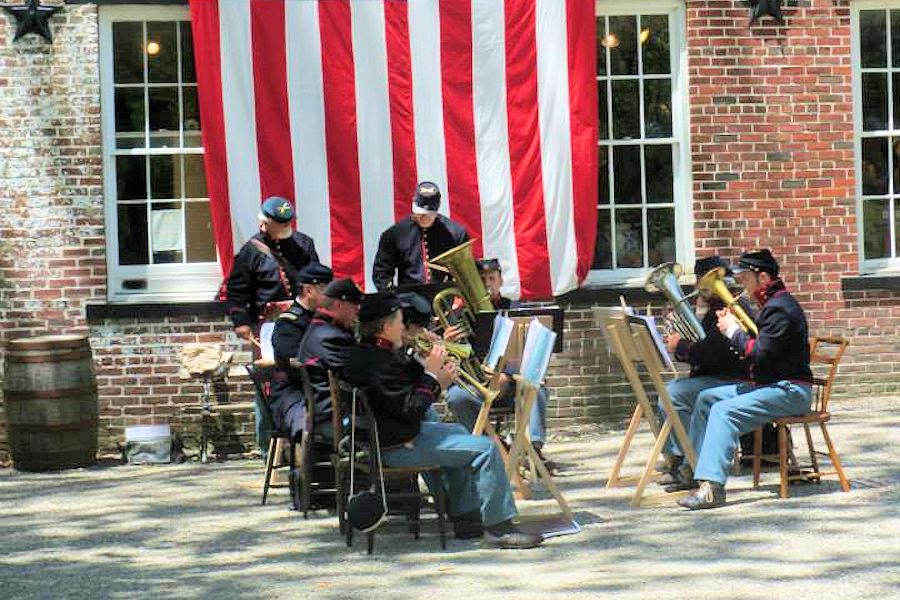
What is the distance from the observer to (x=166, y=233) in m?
12.2

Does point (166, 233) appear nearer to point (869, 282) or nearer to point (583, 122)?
point (583, 122)

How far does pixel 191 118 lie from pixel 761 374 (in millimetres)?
4945

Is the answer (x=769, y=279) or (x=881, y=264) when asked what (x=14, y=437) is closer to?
(x=769, y=279)

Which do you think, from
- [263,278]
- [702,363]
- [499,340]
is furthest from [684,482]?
[263,278]

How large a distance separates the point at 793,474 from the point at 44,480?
193 inches

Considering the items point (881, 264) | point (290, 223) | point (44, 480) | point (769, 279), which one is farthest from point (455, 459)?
point (881, 264)

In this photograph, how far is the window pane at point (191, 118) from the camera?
39.8 ft

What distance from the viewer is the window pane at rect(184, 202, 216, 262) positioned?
479 inches

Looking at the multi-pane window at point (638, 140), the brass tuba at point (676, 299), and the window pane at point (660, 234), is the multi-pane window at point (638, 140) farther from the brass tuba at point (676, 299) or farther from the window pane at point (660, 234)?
the brass tuba at point (676, 299)

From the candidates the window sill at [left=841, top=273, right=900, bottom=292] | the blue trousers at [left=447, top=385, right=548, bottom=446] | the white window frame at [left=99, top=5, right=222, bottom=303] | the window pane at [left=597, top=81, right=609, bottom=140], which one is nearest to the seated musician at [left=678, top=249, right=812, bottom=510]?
the blue trousers at [left=447, top=385, right=548, bottom=446]

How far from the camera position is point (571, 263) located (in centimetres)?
1221

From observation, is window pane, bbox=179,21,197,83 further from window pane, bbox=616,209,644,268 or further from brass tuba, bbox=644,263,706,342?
brass tuba, bbox=644,263,706,342

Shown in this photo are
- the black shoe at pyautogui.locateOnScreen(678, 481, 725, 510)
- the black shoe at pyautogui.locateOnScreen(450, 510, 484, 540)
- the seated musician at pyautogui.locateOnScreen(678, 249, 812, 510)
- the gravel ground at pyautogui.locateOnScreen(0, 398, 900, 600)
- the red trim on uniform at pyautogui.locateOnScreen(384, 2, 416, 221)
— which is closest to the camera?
the gravel ground at pyautogui.locateOnScreen(0, 398, 900, 600)

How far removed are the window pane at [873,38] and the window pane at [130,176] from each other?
18.4ft
